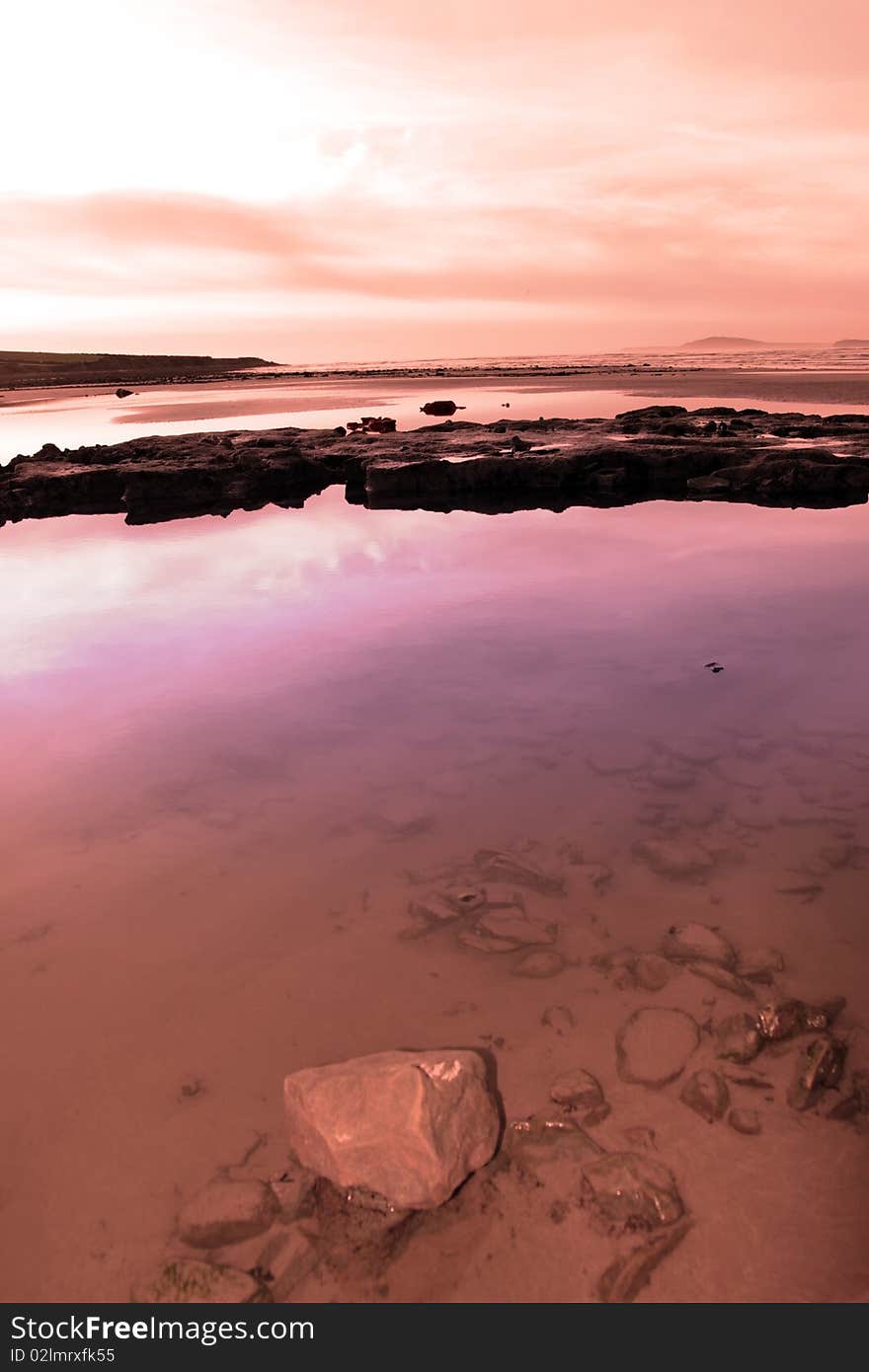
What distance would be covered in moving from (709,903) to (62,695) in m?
6.41

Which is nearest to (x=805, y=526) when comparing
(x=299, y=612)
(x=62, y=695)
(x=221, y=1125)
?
(x=299, y=612)

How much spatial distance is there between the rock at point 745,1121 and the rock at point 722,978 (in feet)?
2.04

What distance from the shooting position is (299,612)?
33.3ft

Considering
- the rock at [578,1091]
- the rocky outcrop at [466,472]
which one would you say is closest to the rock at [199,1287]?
the rock at [578,1091]

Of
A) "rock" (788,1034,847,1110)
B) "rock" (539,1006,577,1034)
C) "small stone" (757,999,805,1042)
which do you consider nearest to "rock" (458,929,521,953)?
"rock" (539,1006,577,1034)

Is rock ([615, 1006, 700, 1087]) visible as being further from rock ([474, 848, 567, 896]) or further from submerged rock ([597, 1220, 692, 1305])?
rock ([474, 848, 567, 896])

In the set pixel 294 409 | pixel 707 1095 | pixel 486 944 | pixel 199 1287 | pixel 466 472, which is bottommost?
pixel 199 1287

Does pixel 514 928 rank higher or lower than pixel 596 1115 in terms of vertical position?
higher

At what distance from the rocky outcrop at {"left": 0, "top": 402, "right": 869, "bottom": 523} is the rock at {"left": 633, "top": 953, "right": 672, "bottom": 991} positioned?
14.5 metres

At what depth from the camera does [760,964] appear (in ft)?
11.9

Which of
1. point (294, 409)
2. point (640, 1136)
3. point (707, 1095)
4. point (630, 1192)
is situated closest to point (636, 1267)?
point (630, 1192)

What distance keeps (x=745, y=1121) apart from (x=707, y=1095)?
0.16 m

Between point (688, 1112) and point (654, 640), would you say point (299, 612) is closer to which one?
point (654, 640)

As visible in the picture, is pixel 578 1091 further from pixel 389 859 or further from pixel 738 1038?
pixel 389 859
